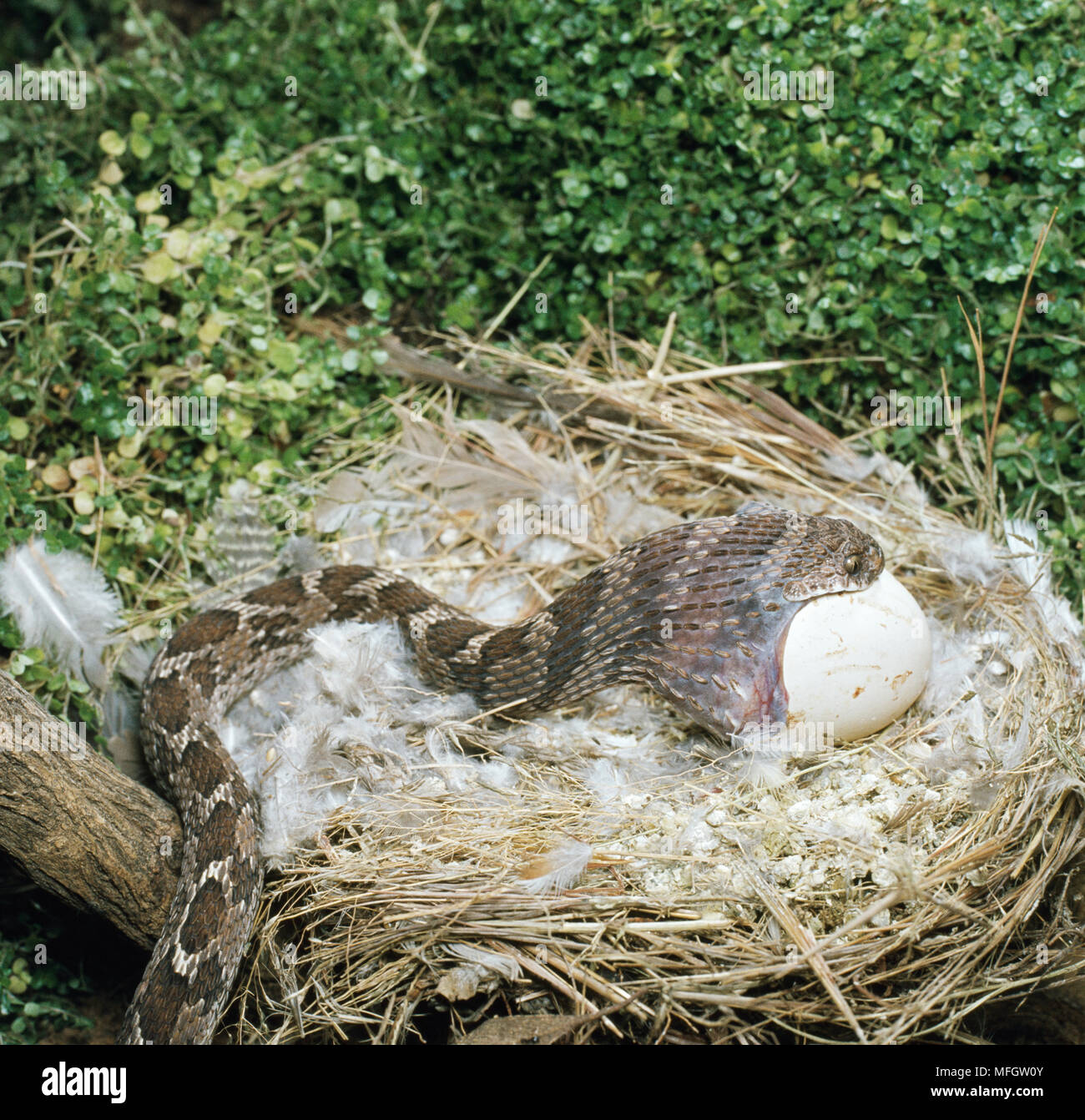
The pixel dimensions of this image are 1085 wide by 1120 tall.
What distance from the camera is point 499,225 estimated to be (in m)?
4.47

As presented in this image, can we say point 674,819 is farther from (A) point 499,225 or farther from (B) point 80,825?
(A) point 499,225

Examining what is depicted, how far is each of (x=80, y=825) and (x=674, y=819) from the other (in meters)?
1.91

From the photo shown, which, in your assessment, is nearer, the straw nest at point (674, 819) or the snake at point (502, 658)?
the straw nest at point (674, 819)

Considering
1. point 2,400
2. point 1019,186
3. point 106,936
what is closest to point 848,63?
point 1019,186

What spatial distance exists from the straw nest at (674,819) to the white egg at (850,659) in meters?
0.17

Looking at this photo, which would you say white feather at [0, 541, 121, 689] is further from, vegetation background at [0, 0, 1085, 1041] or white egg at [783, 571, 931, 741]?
white egg at [783, 571, 931, 741]

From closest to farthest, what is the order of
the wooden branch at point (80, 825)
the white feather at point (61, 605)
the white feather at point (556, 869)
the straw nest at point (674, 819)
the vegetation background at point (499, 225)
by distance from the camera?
the straw nest at point (674, 819), the white feather at point (556, 869), the wooden branch at point (80, 825), the white feather at point (61, 605), the vegetation background at point (499, 225)

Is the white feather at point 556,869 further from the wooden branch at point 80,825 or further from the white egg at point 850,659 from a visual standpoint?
the wooden branch at point 80,825

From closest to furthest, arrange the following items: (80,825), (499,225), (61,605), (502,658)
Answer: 1. (80,825)
2. (502,658)
3. (61,605)
4. (499,225)

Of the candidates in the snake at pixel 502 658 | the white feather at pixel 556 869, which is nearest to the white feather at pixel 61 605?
the snake at pixel 502 658

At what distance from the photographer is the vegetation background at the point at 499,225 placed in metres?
3.72

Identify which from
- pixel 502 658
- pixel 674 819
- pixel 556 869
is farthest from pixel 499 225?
pixel 556 869

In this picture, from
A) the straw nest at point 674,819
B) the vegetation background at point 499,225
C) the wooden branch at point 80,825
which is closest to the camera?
the straw nest at point 674,819

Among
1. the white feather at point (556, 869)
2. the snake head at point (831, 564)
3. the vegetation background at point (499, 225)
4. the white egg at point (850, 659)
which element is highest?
the vegetation background at point (499, 225)
